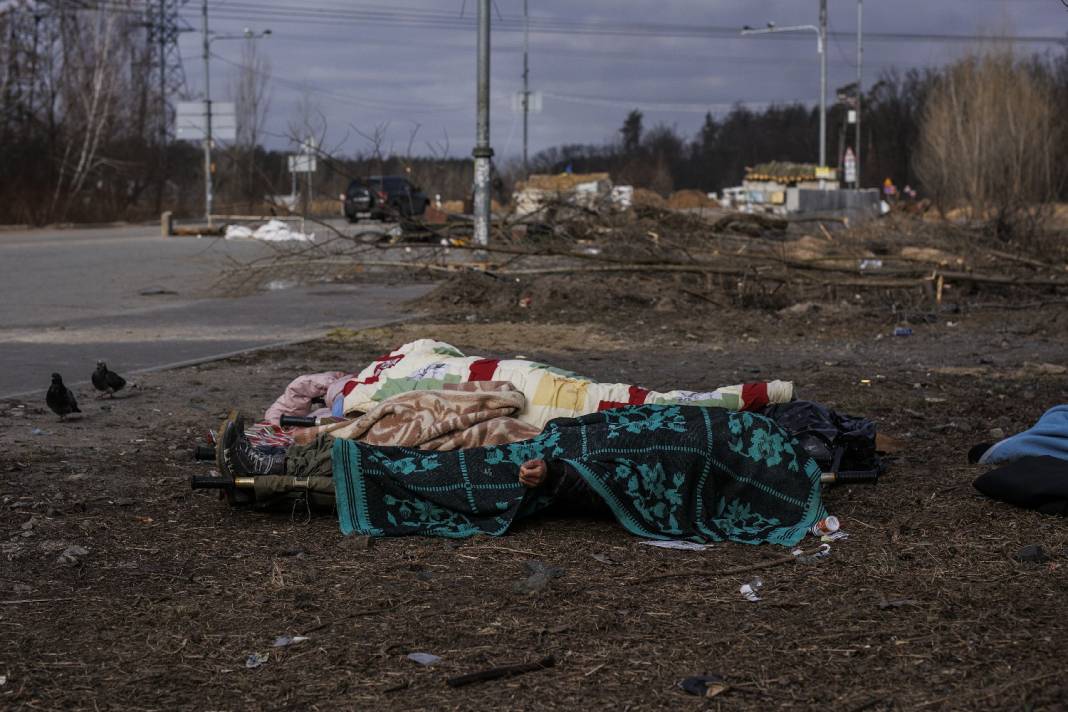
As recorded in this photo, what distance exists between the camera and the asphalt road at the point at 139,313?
8703 millimetres

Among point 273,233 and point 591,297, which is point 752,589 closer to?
point 591,297

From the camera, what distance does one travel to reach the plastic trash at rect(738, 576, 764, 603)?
3.51m

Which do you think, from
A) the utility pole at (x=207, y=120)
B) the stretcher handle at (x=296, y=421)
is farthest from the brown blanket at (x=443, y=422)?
the utility pole at (x=207, y=120)

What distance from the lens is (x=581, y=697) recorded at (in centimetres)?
280

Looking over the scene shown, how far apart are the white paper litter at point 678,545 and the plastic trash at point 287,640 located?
132 centimetres

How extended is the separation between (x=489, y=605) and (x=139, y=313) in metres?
9.62

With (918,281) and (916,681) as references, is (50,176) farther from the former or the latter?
(916,681)

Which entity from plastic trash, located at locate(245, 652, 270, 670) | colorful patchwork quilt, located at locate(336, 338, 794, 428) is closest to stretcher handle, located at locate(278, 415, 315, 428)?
colorful patchwork quilt, located at locate(336, 338, 794, 428)

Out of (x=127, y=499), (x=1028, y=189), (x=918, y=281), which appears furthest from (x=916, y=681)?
(x=1028, y=189)

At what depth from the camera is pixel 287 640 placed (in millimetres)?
3178

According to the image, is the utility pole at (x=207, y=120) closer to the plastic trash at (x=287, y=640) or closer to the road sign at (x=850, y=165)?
the road sign at (x=850, y=165)

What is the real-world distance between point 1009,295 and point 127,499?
10698 mm

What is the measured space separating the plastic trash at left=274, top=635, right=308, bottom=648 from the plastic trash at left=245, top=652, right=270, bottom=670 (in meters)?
0.06

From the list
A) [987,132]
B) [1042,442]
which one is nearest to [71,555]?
[1042,442]
